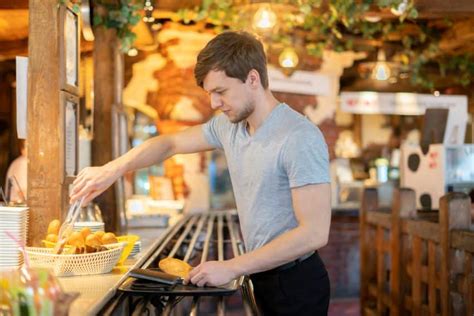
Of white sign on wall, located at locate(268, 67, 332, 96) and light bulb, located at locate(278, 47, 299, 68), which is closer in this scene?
light bulb, located at locate(278, 47, 299, 68)

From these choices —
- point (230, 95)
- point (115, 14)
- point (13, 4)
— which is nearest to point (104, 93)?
point (115, 14)

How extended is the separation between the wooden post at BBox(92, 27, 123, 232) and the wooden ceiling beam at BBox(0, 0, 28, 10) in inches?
26.9

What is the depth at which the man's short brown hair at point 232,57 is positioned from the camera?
7.25 ft

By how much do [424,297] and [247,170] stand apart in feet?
6.23

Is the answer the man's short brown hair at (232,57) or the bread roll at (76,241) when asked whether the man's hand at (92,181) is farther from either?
the man's short brown hair at (232,57)

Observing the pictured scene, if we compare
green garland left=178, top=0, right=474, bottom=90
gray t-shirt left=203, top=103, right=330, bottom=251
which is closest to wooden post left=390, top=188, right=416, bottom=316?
green garland left=178, top=0, right=474, bottom=90

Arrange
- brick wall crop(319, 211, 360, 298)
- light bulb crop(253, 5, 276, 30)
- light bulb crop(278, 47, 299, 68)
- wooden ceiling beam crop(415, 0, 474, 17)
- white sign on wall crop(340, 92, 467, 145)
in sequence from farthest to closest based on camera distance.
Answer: white sign on wall crop(340, 92, 467, 145), brick wall crop(319, 211, 360, 298), light bulb crop(278, 47, 299, 68), light bulb crop(253, 5, 276, 30), wooden ceiling beam crop(415, 0, 474, 17)

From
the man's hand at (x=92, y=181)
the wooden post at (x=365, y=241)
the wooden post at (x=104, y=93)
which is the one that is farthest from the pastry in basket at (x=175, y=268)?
the wooden post at (x=365, y=241)

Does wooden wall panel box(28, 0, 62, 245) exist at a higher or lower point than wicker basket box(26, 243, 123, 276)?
higher

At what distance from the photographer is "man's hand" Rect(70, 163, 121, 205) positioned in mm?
2508

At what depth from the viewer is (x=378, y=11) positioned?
562 centimetres

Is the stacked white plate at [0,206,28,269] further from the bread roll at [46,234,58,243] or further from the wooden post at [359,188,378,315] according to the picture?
the wooden post at [359,188,378,315]

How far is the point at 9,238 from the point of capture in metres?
2.55

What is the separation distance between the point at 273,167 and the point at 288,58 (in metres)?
4.46
